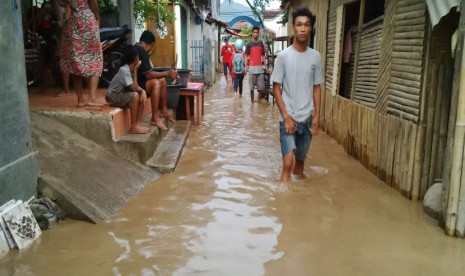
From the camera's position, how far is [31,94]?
657cm

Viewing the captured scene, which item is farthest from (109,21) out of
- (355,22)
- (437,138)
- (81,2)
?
(437,138)

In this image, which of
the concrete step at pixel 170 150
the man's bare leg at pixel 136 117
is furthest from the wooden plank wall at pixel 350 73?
the man's bare leg at pixel 136 117

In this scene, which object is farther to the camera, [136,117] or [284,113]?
[136,117]

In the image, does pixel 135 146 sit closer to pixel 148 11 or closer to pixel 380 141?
pixel 380 141

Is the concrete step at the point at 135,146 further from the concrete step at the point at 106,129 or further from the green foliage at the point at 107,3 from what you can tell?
the green foliage at the point at 107,3

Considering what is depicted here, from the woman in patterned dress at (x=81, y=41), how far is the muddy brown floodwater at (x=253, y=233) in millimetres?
1616

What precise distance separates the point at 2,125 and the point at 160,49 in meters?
9.99

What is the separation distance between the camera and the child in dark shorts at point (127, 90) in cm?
532

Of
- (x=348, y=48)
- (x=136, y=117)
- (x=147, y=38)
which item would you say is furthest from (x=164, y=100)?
(x=348, y=48)

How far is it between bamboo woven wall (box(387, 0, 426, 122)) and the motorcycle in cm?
442

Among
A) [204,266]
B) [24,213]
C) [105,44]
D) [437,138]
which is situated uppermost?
[105,44]

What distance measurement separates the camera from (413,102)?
13.9 ft

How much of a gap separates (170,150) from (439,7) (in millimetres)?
3646

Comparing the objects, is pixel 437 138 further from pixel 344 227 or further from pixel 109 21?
pixel 109 21
